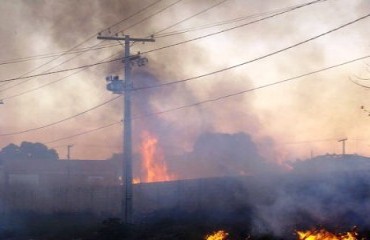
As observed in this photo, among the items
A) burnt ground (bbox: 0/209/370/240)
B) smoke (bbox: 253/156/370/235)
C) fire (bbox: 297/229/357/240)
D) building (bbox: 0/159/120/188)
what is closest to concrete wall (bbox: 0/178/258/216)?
burnt ground (bbox: 0/209/370/240)

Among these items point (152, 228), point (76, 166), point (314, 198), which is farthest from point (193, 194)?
point (76, 166)

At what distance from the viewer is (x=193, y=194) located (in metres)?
39.3

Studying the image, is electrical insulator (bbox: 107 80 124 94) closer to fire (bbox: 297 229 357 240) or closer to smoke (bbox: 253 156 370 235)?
smoke (bbox: 253 156 370 235)

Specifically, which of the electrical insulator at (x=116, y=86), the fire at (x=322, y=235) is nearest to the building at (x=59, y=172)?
the electrical insulator at (x=116, y=86)

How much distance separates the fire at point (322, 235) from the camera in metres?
22.9

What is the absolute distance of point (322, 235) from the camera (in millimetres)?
23453

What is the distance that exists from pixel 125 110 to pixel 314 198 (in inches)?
484

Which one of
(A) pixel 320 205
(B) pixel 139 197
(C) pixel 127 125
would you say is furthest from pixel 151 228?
(B) pixel 139 197

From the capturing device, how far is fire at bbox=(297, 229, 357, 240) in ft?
75.2

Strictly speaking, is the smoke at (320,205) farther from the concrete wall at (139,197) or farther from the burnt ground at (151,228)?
the concrete wall at (139,197)

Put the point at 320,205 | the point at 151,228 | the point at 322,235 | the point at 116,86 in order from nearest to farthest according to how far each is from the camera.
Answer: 1. the point at 322,235
2. the point at 320,205
3. the point at 151,228
4. the point at 116,86

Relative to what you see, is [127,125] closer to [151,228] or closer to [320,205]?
[151,228]

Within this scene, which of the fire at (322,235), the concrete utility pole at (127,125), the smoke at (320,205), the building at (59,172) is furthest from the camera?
the building at (59,172)

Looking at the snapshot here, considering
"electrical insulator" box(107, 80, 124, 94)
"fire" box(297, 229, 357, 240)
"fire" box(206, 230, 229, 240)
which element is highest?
"electrical insulator" box(107, 80, 124, 94)
